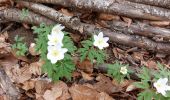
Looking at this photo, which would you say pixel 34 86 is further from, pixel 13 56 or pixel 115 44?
pixel 115 44

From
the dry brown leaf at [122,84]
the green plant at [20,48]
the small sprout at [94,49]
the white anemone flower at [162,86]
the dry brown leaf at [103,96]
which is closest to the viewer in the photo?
the white anemone flower at [162,86]

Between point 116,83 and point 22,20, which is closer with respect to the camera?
point 116,83

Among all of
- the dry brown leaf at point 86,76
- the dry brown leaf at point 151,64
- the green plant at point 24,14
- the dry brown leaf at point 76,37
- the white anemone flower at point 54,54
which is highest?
the green plant at point 24,14

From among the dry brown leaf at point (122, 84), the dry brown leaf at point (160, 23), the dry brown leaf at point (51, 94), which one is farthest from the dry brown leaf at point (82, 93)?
the dry brown leaf at point (160, 23)

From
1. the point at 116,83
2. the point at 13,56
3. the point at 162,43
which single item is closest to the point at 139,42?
the point at 162,43

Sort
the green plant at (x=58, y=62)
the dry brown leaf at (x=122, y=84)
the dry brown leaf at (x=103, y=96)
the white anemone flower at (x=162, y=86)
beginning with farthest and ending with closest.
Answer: the dry brown leaf at (x=122, y=84) < the dry brown leaf at (x=103, y=96) < the green plant at (x=58, y=62) < the white anemone flower at (x=162, y=86)

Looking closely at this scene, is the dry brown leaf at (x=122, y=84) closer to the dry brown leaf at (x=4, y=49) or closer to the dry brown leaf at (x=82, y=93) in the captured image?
the dry brown leaf at (x=82, y=93)

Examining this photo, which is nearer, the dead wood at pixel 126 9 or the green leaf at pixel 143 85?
the green leaf at pixel 143 85
